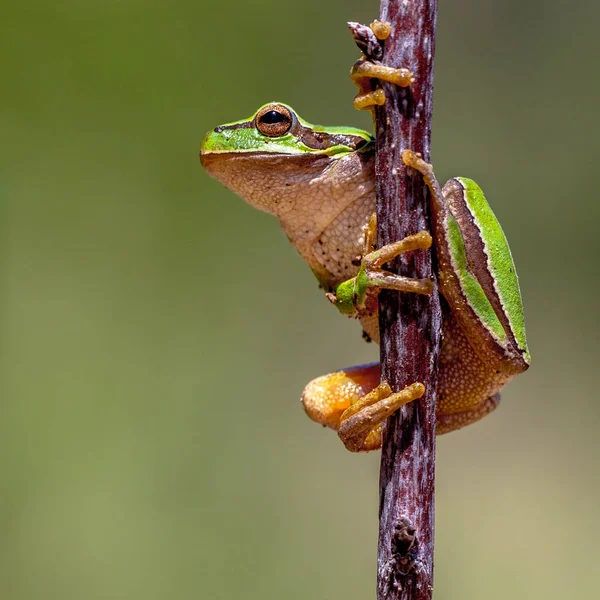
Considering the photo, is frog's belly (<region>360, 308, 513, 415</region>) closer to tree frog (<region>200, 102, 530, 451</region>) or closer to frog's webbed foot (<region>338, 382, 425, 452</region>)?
tree frog (<region>200, 102, 530, 451</region>)

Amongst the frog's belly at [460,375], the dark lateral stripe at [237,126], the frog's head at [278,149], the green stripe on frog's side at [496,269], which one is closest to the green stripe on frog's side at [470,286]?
the green stripe on frog's side at [496,269]

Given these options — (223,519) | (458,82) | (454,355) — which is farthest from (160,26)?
(454,355)

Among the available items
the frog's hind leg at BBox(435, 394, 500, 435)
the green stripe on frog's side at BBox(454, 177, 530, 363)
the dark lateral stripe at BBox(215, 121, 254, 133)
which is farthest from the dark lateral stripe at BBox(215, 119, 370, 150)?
the frog's hind leg at BBox(435, 394, 500, 435)

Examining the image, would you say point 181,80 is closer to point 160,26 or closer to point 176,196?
point 160,26

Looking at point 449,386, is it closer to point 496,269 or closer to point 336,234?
point 496,269

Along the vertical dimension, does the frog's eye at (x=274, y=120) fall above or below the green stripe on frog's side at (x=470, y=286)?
above

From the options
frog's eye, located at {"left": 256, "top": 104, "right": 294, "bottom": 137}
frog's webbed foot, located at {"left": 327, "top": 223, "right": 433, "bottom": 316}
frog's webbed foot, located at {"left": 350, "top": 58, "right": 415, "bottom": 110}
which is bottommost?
frog's webbed foot, located at {"left": 327, "top": 223, "right": 433, "bottom": 316}

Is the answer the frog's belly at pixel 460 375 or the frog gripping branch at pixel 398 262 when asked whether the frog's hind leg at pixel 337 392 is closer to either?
the frog gripping branch at pixel 398 262
